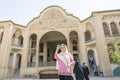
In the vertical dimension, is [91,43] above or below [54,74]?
above

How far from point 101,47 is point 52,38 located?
10.2 meters

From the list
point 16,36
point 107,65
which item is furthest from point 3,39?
point 107,65

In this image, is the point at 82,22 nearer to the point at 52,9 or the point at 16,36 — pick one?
the point at 52,9

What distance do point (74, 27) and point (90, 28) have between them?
2539 millimetres

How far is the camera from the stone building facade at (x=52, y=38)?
18.3 m

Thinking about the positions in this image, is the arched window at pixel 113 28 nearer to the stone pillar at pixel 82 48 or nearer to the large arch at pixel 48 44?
the stone pillar at pixel 82 48

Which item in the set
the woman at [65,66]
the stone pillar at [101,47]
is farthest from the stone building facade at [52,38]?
the woman at [65,66]

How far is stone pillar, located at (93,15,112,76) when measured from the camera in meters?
16.3

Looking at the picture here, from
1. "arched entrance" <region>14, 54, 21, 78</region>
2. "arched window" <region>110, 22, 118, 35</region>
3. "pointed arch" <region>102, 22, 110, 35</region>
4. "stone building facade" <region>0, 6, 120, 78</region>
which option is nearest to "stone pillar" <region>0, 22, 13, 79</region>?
"stone building facade" <region>0, 6, 120, 78</region>

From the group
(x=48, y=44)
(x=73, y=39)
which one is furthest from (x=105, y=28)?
(x=48, y=44)

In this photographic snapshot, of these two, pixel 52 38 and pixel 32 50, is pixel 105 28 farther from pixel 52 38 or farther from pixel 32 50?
pixel 32 50

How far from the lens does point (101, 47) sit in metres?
17.3

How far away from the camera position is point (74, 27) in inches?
843

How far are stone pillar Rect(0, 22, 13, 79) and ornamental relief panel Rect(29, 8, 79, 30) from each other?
377 centimetres
